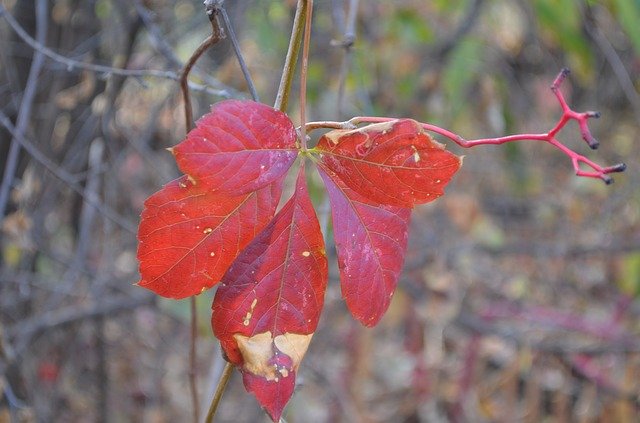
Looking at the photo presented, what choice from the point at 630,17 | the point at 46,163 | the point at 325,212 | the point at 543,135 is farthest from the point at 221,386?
the point at 630,17

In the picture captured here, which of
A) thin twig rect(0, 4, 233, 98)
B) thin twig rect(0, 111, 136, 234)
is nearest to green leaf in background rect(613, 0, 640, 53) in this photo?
thin twig rect(0, 4, 233, 98)

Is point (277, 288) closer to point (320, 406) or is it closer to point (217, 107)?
point (217, 107)

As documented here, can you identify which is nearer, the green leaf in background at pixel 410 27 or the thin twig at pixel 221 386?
the thin twig at pixel 221 386

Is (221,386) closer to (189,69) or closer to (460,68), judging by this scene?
(189,69)

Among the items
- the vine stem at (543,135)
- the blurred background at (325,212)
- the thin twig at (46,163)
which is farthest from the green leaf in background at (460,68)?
the vine stem at (543,135)

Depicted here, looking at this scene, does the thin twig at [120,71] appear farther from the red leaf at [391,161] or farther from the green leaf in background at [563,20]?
the green leaf in background at [563,20]

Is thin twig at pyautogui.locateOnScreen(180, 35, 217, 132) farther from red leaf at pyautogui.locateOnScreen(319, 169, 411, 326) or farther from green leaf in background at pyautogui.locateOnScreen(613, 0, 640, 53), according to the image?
green leaf in background at pyautogui.locateOnScreen(613, 0, 640, 53)
